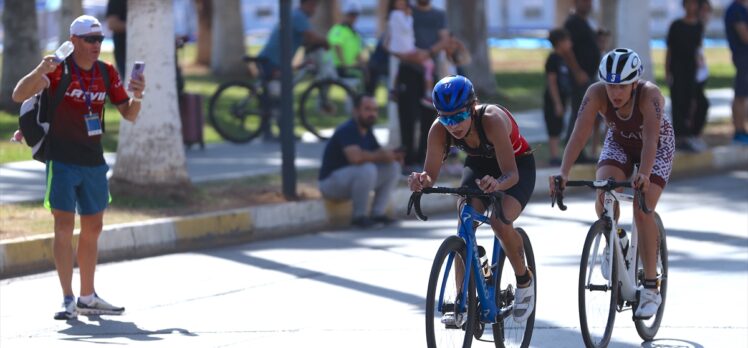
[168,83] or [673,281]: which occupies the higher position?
[168,83]

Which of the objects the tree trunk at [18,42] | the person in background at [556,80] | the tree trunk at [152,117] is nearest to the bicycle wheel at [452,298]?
the tree trunk at [152,117]

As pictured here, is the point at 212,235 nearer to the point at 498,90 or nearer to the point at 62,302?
the point at 62,302

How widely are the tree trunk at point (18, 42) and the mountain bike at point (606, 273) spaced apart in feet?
40.5

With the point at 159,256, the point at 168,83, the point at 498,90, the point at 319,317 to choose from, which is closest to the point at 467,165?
the point at 319,317

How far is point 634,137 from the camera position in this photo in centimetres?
753

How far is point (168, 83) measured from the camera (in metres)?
11.7

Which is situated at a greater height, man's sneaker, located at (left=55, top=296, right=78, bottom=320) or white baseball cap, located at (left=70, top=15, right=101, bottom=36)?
white baseball cap, located at (left=70, top=15, right=101, bottom=36)

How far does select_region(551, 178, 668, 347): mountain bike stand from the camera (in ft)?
23.3

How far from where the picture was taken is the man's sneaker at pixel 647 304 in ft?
24.2

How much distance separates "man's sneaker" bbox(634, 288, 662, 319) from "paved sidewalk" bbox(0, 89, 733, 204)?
239 inches

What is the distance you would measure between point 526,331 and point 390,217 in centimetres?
526

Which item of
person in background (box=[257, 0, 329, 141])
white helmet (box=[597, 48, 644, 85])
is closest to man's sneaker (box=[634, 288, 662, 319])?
white helmet (box=[597, 48, 644, 85])

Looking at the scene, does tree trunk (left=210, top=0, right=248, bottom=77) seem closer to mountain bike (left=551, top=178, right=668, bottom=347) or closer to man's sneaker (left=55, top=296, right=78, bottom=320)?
man's sneaker (left=55, top=296, right=78, bottom=320)

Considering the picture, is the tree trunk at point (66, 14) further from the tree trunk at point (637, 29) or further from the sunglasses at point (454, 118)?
the sunglasses at point (454, 118)
